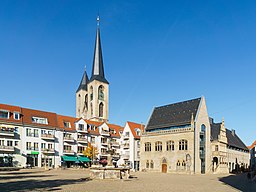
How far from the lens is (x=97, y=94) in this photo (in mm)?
99812

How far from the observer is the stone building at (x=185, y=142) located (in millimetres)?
50875

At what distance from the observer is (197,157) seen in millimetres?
50594

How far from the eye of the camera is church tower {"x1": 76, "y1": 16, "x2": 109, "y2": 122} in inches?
3903

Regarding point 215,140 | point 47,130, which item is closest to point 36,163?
point 47,130

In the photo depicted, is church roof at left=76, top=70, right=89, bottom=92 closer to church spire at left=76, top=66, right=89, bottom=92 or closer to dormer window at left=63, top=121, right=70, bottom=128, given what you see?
church spire at left=76, top=66, right=89, bottom=92

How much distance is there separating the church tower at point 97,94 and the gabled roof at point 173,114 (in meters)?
38.9

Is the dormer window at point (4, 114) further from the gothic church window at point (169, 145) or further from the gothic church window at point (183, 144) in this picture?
the gothic church window at point (183, 144)

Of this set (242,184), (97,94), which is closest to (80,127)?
(97,94)

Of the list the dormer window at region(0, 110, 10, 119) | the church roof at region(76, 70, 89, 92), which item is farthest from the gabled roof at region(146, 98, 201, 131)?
the church roof at region(76, 70, 89, 92)

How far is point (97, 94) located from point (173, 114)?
47.2 m

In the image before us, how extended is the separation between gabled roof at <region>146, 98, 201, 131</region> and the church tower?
3894 centimetres

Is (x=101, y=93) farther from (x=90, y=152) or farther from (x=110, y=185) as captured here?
(x=110, y=185)

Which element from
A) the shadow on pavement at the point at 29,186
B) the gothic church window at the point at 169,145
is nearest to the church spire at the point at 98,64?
the gothic church window at the point at 169,145

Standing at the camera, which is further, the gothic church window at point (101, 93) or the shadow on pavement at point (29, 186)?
the gothic church window at point (101, 93)
